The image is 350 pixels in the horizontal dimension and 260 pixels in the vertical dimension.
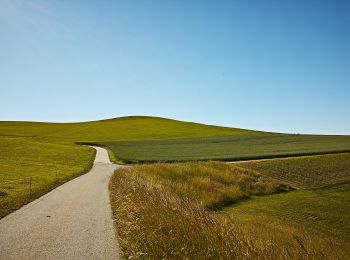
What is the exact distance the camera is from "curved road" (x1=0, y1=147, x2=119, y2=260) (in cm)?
1138

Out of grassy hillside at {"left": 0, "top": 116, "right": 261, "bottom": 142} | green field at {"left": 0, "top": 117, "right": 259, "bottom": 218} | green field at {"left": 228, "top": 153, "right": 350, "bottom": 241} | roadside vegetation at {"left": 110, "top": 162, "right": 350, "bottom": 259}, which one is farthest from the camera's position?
grassy hillside at {"left": 0, "top": 116, "right": 261, "bottom": 142}

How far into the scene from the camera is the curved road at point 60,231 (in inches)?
448

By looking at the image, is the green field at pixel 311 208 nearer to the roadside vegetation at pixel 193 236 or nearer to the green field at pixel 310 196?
the green field at pixel 310 196

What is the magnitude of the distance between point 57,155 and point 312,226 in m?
48.9

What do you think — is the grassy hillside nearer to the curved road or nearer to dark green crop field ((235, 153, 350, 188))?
dark green crop field ((235, 153, 350, 188))

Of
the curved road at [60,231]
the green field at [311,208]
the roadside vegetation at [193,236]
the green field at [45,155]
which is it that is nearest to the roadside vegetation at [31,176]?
the green field at [45,155]

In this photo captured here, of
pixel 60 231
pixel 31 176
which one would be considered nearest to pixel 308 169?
pixel 31 176

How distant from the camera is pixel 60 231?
46.7ft

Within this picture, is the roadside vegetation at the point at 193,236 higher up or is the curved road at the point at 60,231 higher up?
the roadside vegetation at the point at 193,236

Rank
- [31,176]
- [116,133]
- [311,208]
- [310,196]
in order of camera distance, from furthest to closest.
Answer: [116,133]
[31,176]
[310,196]
[311,208]

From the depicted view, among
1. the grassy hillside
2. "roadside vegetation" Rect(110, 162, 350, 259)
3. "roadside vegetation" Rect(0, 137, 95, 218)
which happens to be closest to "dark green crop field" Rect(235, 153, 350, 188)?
"roadside vegetation" Rect(110, 162, 350, 259)

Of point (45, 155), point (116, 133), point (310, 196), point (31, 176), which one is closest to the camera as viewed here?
point (310, 196)

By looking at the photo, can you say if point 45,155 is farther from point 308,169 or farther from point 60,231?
point 60,231

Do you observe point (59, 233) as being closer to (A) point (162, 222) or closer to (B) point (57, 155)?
(A) point (162, 222)
